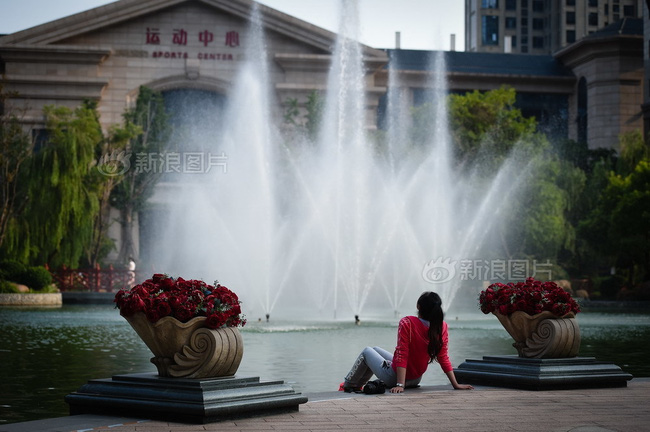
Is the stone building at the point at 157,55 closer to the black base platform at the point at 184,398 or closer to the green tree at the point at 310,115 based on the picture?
the green tree at the point at 310,115

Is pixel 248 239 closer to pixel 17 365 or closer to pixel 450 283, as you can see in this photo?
pixel 450 283

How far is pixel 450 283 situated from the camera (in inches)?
1308

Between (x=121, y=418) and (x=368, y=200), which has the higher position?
(x=368, y=200)

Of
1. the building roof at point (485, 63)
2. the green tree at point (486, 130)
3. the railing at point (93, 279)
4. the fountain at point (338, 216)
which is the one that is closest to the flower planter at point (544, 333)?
the fountain at point (338, 216)

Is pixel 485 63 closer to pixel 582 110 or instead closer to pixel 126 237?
pixel 582 110

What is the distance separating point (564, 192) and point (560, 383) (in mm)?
33201

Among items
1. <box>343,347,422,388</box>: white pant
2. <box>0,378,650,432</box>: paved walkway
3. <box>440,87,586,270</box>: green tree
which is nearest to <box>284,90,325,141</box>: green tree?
<box>440,87,586,270</box>: green tree

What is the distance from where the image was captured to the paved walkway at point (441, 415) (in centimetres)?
740

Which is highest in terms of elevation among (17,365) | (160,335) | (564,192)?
(564,192)

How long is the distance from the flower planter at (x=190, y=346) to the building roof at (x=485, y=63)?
A: 52.7 meters

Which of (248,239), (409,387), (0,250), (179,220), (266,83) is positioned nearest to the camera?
(409,387)

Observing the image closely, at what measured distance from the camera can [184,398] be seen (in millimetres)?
7621

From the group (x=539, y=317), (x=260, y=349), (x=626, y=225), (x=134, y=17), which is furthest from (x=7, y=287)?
(x=539, y=317)

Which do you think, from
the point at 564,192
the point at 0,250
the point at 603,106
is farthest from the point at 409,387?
the point at 603,106
